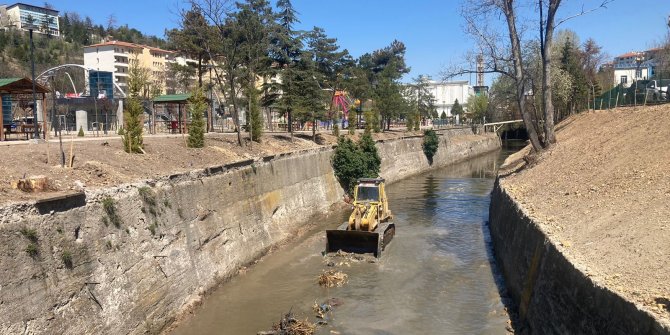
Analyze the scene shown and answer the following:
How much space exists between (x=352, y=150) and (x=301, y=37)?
1193cm

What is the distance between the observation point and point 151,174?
15.7 metres

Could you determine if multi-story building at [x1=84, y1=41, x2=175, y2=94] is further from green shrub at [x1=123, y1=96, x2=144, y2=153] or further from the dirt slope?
the dirt slope

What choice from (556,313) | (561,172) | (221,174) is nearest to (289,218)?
(221,174)

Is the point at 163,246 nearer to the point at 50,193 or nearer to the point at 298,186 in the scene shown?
the point at 50,193

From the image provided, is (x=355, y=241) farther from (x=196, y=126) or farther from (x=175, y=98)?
(x=175, y=98)

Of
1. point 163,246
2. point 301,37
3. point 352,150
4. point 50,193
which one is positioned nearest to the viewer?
point 50,193

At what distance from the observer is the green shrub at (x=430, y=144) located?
50312 millimetres

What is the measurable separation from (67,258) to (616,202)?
12320 mm

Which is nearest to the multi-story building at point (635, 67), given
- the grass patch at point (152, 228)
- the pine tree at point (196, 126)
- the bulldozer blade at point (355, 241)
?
the bulldozer blade at point (355, 241)

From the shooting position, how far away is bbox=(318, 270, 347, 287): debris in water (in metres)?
15.7

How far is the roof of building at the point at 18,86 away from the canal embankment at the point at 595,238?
19.3 meters

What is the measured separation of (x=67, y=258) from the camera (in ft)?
33.9

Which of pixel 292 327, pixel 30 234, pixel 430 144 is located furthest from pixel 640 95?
pixel 30 234

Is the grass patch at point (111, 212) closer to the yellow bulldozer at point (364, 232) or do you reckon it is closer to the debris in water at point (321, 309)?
the debris in water at point (321, 309)
